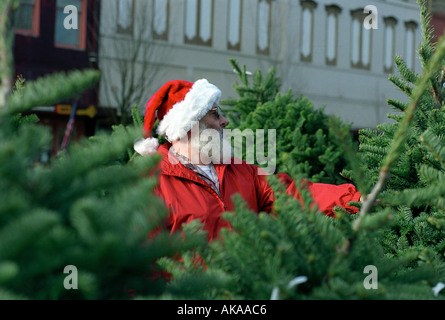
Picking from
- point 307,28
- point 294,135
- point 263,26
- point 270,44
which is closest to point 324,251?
point 294,135

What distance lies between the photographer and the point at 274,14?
51.8 feet

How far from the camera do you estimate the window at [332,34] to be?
1672 centimetres

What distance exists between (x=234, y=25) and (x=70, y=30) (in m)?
4.77

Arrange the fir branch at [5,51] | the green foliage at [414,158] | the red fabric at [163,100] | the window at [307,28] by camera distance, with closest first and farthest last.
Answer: the fir branch at [5,51], the green foliage at [414,158], the red fabric at [163,100], the window at [307,28]

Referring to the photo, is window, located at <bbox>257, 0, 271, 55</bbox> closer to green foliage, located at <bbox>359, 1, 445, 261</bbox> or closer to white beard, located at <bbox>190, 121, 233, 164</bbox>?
white beard, located at <bbox>190, 121, 233, 164</bbox>

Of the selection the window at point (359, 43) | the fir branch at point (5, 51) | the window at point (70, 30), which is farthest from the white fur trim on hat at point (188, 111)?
the window at point (359, 43)

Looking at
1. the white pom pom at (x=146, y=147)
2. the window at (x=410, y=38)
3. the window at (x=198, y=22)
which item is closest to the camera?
the white pom pom at (x=146, y=147)

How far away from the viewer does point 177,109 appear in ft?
9.04

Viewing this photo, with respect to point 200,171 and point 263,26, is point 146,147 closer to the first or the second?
point 200,171

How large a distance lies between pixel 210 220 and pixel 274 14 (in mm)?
14412

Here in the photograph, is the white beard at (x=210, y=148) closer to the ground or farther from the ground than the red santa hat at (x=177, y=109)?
closer to the ground

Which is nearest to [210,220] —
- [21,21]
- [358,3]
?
[21,21]

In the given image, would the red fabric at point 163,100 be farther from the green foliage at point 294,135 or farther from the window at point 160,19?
the window at point 160,19

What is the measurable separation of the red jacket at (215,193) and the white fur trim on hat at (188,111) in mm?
133
